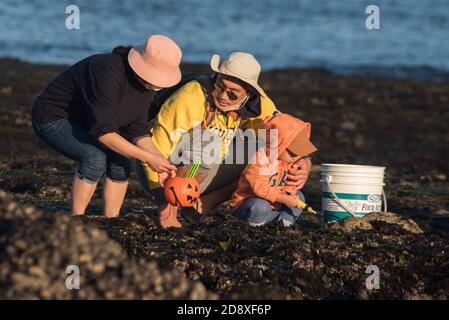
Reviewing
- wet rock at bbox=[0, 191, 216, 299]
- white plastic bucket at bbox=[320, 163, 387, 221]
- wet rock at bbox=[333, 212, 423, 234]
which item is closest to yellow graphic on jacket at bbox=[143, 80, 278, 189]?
white plastic bucket at bbox=[320, 163, 387, 221]

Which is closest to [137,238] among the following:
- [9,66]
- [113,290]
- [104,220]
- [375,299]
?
[104,220]

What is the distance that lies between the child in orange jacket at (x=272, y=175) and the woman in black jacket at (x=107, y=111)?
72 cm

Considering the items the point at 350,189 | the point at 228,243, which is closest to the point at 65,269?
the point at 228,243

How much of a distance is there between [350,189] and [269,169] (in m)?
0.77

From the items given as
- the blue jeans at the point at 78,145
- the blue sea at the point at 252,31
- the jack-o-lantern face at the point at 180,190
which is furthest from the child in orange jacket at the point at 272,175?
the blue sea at the point at 252,31

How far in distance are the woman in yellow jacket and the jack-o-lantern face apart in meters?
0.23

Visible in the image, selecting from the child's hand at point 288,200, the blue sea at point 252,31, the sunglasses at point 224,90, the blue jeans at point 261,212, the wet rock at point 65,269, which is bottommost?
the blue sea at point 252,31

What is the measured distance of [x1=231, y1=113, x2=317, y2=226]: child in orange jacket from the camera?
7.21m

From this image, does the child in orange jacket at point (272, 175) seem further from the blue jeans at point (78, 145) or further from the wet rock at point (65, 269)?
the wet rock at point (65, 269)

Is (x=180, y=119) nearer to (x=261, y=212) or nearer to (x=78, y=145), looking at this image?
(x=78, y=145)

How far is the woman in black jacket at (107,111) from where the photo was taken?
6621 millimetres

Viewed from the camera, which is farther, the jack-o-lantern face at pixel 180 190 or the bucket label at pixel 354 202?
the bucket label at pixel 354 202

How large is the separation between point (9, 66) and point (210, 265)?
57.3 ft
